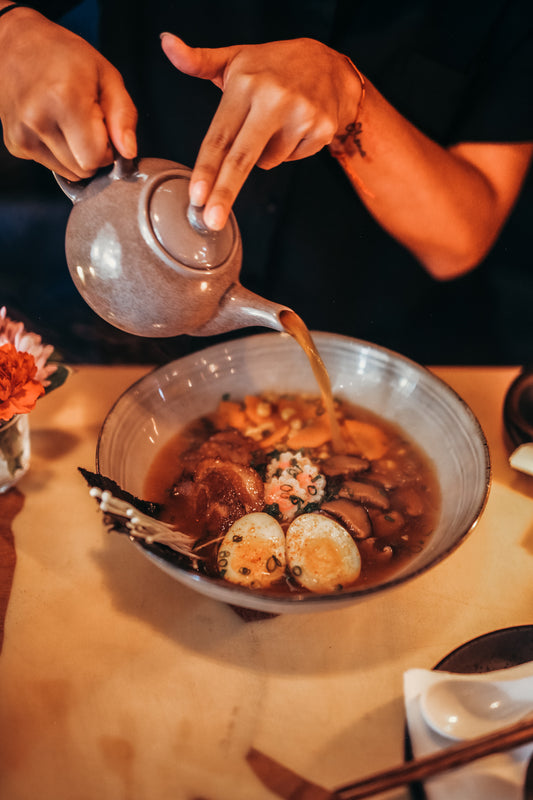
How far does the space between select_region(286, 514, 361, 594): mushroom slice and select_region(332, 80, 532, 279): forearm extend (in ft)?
3.63

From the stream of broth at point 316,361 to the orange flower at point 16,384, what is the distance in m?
0.55

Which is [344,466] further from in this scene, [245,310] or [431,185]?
[431,185]

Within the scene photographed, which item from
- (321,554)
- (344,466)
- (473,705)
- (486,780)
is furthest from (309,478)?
(486,780)

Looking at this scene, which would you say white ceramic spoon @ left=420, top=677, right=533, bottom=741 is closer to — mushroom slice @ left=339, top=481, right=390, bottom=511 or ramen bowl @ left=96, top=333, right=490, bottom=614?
ramen bowl @ left=96, top=333, right=490, bottom=614

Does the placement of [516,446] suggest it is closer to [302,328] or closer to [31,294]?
[302,328]

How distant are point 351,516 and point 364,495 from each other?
0.09 metres

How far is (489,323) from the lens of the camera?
2.93 metres

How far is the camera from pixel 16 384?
115 cm

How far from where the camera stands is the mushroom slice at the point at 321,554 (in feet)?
3.62

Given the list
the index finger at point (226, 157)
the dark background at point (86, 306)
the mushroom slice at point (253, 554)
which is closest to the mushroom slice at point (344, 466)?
the mushroom slice at point (253, 554)

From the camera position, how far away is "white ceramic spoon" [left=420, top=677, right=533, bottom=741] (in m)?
0.92

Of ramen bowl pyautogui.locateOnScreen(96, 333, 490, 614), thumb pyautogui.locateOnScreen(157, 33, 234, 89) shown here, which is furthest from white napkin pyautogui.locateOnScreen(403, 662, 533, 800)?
thumb pyautogui.locateOnScreen(157, 33, 234, 89)

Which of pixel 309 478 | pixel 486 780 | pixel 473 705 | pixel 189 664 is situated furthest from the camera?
pixel 309 478

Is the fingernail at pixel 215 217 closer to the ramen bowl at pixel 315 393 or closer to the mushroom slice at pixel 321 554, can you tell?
the ramen bowl at pixel 315 393
